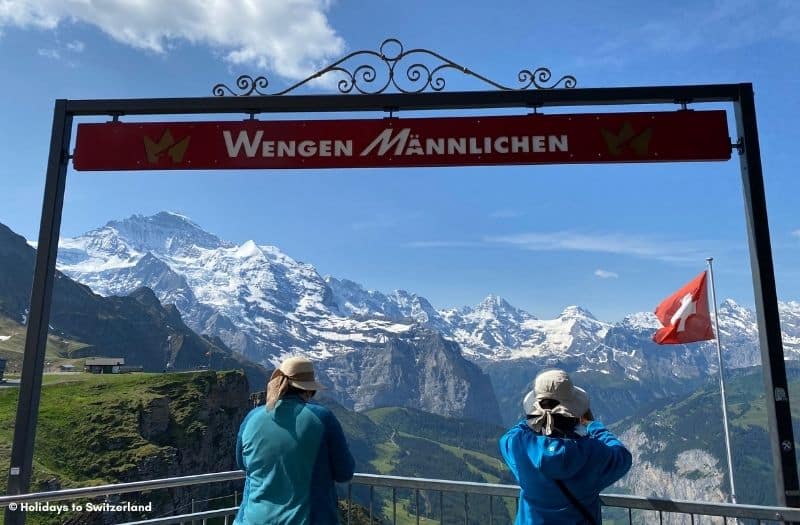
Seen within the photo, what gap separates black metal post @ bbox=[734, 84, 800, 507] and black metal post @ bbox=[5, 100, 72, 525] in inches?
307

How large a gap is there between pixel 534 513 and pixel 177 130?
585 centimetres

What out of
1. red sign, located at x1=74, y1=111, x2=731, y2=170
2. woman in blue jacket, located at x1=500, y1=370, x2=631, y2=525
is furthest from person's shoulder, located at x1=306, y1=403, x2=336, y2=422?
red sign, located at x1=74, y1=111, x2=731, y2=170

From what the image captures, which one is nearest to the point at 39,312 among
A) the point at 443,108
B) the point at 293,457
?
the point at 293,457

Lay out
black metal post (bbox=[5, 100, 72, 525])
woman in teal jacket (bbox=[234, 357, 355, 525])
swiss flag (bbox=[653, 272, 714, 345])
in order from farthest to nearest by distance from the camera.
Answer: swiss flag (bbox=[653, 272, 714, 345]), black metal post (bbox=[5, 100, 72, 525]), woman in teal jacket (bbox=[234, 357, 355, 525])

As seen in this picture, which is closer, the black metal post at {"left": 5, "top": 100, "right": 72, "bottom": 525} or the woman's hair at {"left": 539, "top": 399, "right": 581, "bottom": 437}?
the woman's hair at {"left": 539, "top": 399, "right": 581, "bottom": 437}

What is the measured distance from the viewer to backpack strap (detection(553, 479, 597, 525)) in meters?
4.10

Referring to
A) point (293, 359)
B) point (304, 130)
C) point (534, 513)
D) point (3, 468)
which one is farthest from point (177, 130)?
point (3, 468)

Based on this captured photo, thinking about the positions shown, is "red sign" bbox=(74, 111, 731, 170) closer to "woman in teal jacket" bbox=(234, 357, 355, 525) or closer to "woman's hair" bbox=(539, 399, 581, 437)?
"woman in teal jacket" bbox=(234, 357, 355, 525)

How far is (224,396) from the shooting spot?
133 m

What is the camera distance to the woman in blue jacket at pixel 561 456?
159 inches

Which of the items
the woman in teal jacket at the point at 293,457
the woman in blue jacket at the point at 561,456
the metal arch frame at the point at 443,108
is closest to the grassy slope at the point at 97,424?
the metal arch frame at the point at 443,108

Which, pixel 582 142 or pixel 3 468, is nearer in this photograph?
pixel 582 142

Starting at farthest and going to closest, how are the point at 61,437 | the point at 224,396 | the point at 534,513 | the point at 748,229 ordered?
the point at 224,396
the point at 61,437
the point at 748,229
the point at 534,513

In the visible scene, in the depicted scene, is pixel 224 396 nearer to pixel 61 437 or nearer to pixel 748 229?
pixel 61 437
